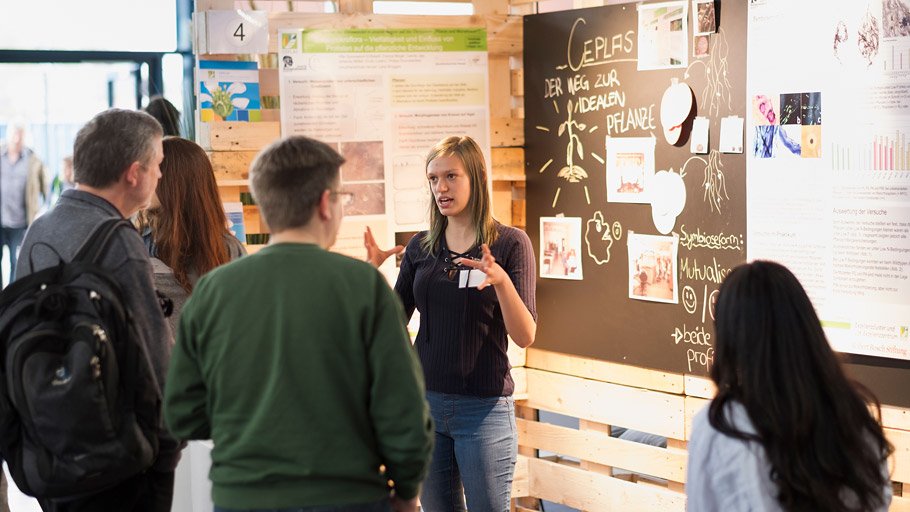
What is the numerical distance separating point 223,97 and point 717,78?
1926mm

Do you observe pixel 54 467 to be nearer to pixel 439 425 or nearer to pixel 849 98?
pixel 439 425

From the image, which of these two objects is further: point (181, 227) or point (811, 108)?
point (811, 108)

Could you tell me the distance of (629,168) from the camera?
14.0ft

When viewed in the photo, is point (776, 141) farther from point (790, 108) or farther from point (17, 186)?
point (17, 186)

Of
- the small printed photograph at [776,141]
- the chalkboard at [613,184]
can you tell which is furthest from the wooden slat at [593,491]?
the small printed photograph at [776,141]

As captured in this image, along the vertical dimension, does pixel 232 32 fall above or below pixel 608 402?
above

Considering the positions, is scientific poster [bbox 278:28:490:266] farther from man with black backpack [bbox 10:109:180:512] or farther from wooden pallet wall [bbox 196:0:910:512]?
man with black backpack [bbox 10:109:180:512]

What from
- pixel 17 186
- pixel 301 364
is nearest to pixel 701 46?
pixel 301 364

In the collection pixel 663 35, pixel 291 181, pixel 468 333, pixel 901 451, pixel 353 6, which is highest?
pixel 353 6

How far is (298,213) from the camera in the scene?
196 centimetres

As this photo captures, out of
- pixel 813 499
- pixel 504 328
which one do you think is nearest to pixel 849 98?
pixel 504 328

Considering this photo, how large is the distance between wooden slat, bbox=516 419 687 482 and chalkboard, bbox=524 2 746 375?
1.18 ft

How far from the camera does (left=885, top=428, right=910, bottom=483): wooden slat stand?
352cm

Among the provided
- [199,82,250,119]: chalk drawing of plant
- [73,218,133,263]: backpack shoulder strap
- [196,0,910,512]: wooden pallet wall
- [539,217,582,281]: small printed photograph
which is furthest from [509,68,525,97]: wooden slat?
[73,218,133,263]: backpack shoulder strap
